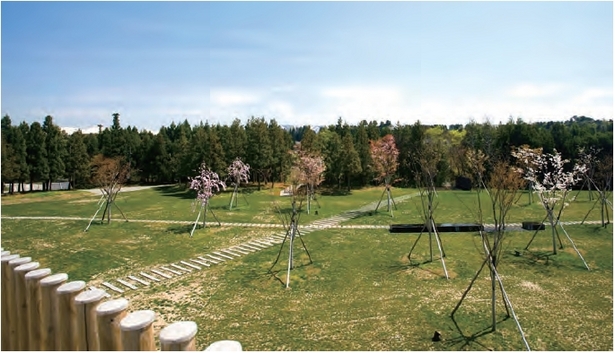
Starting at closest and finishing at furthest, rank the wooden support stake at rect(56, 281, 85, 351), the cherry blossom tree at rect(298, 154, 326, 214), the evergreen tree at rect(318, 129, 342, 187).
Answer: the wooden support stake at rect(56, 281, 85, 351)
the cherry blossom tree at rect(298, 154, 326, 214)
the evergreen tree at rect(318, 129, 342, 187)

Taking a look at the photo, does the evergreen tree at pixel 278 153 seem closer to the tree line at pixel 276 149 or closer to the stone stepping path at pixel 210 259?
the tree line at pixel 276 149

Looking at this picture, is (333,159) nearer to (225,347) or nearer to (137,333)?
(137,333)

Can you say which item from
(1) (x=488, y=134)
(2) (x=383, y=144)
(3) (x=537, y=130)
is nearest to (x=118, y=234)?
(2) (x=383, y=144)

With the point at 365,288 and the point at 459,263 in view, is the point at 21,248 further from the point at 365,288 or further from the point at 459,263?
the point at 459,263

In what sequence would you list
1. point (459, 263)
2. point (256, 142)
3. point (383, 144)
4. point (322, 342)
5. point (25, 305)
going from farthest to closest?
point (256, 142) < point (383, 144) < point (459, 263) < point (322, 342) < point (25, 305)

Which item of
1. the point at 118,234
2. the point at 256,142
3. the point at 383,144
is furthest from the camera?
the point at 256,142

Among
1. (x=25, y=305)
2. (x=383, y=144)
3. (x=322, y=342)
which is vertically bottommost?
(x=322, y=342)

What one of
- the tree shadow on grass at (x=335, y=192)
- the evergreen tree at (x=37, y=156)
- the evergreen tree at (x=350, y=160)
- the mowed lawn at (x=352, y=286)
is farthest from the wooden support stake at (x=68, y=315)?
the evergreen tree at (x=37, y=156)

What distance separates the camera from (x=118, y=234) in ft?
76.1

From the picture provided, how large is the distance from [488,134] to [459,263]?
37.9 metres

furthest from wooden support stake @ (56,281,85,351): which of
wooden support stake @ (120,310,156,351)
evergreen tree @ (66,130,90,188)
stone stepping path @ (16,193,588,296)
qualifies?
evergreen tree @ (66,130,90,188)

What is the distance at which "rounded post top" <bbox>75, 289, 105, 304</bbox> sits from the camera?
2.28 meters

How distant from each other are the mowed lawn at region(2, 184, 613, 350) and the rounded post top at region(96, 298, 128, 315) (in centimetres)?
864

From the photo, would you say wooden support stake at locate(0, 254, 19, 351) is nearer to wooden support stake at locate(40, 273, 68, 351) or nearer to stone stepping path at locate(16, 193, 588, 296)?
wooden support stake at locate(40, 273, 68, 351)
